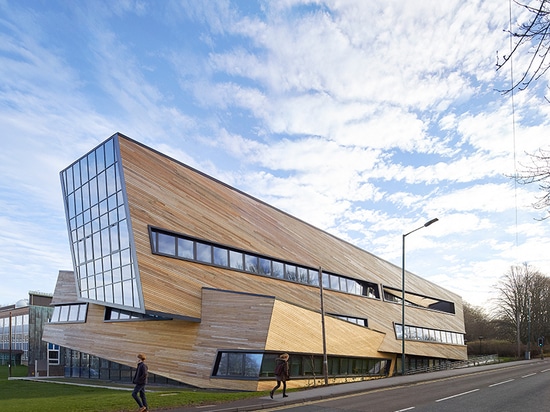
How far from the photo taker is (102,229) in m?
26.6

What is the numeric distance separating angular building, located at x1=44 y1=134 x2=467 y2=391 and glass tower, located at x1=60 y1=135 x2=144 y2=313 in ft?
0.21

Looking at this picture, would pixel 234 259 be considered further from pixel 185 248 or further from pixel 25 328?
pixel 25 328

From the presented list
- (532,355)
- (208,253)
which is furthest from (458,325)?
(208,253)

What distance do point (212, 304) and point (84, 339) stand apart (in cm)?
1115

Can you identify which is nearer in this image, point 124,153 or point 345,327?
point 124,153

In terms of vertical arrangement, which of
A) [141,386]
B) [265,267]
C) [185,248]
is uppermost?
[185,248]

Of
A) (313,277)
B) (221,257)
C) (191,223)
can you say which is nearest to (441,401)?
(221,257)

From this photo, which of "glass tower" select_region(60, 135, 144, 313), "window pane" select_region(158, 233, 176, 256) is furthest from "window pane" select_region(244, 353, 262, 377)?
"window pane" select_region(158, 233, 176, 256)

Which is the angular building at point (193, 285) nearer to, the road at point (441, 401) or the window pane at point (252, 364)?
the window pane at point (252, 364)

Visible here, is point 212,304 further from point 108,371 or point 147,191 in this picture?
point 108,371

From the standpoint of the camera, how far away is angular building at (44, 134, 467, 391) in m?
22.6

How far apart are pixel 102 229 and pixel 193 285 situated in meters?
6.68

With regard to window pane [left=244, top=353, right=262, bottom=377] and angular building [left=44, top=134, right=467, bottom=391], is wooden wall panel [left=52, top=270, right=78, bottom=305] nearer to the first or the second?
angular building [left=44, top=134, right=467, bottom=391]

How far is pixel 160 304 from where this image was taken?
22391 millimetres
